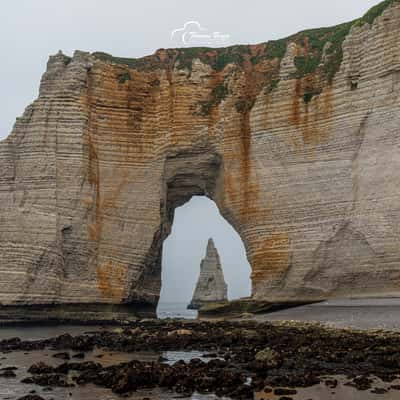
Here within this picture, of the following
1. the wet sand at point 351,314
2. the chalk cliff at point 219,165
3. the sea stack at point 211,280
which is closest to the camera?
the wet sand at point 351,314

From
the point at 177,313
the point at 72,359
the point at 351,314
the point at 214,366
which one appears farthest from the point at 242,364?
the point at 177,313

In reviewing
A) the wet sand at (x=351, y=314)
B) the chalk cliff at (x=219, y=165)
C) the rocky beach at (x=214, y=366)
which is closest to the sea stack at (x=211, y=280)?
the chalk cliff at (x=219, y=165)

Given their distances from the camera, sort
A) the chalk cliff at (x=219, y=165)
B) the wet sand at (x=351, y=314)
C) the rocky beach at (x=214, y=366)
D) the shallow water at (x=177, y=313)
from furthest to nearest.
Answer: the shallow water at (x=177, y=313)
the chalk cliff at (x=219, y=165)
the wet sand at (x=351, y=314)
the rocky beach at (x=214, y=366)

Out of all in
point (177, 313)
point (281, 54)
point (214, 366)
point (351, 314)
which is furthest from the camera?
point (177, 313)

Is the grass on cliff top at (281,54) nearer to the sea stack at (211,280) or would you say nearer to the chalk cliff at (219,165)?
the chalk cliff at (219,165)

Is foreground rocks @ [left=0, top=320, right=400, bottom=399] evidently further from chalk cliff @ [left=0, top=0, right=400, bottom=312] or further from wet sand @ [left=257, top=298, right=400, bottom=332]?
chalk cliff @ [left=0, top=0, right=400, bottom=312]

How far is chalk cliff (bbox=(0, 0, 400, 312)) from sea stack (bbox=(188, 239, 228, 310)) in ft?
112

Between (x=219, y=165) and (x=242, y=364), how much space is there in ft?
66.7

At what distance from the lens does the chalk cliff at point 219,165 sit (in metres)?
26.4

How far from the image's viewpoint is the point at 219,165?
33.1 meters

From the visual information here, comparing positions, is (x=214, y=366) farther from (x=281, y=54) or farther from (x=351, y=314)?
(x=281, y=54)

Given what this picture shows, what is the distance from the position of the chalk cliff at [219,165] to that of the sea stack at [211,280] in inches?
1342

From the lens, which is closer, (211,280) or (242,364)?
(242,364)

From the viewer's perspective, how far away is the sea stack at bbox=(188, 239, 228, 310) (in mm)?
69750
